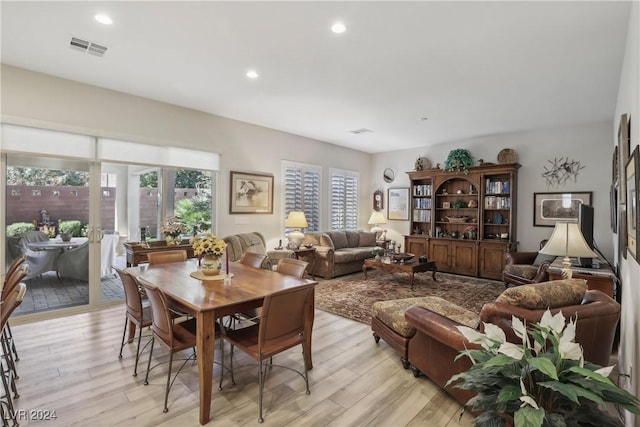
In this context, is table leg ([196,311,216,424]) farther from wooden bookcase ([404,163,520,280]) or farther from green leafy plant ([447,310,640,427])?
wooden bookcase ([404,163,520,280])

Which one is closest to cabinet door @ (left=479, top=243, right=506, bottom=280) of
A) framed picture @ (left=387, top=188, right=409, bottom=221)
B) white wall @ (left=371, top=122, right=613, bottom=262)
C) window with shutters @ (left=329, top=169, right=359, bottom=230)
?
white wall @ (left=371, top=122, right=613, bottom=262)

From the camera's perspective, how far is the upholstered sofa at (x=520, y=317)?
188 centimetres

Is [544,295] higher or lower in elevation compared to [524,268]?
higher

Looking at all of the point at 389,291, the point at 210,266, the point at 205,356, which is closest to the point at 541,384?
the point at 205,356

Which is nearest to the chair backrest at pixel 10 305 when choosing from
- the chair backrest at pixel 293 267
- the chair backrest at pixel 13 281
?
the chair backrest at pixel 13 281

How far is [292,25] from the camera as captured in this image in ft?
9.02

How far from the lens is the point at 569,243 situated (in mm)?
2982

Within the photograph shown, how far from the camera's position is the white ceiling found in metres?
2.58

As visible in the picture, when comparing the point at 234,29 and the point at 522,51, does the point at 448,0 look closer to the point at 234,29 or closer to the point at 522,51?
the point at 522,51

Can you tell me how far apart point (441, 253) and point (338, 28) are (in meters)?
5.47

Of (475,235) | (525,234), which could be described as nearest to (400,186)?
(475,235)

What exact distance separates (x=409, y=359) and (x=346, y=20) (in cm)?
293

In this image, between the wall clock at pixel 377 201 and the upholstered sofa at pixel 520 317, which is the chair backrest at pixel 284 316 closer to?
the upholstered sofa at pixel 520 317

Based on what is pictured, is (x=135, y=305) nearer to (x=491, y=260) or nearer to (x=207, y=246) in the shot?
(x=207, y=246)
